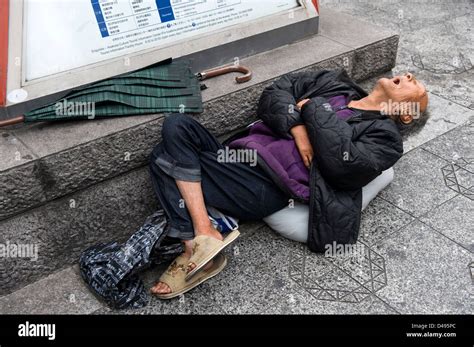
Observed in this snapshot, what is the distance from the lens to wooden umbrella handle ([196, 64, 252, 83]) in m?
3.56

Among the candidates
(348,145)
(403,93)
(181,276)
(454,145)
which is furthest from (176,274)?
(454,145)

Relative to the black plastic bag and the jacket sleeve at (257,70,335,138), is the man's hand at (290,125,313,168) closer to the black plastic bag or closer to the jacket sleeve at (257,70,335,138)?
the jacket sleeve at (257,70,335,138)

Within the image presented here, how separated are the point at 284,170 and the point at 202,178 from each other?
0.47 metres

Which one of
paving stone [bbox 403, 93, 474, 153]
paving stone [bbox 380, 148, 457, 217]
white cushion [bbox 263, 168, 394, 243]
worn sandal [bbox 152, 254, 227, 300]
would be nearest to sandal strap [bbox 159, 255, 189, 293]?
worn sandal [bbox 152, 254, 227, 300]

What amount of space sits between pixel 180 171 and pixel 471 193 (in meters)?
1.92

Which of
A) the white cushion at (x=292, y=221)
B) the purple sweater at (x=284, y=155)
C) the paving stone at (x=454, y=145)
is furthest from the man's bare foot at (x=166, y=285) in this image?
the paving stone at (x=454, y=145)

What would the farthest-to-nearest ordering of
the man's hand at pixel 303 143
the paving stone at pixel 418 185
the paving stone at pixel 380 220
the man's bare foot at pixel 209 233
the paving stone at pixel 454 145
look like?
the paving stone at pixel 454 145
the paving stone at pixel 418 185
the paving stone at pixel 380 220
the man's hand at pixel 303 143
the man's bare foot at pixel 209 233

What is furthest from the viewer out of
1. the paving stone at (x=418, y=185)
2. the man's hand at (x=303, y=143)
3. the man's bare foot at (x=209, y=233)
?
the paving stone at (x=418, y=185)

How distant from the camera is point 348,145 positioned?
115 inches

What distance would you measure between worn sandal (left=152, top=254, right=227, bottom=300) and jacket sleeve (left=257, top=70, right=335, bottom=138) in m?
0.87

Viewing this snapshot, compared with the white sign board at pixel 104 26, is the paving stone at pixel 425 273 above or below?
below

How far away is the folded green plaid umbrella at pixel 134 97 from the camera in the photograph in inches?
122

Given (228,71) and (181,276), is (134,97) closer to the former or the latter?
(228,71)

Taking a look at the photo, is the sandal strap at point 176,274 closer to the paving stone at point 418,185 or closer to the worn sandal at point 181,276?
the worn sandal at point 181,276
